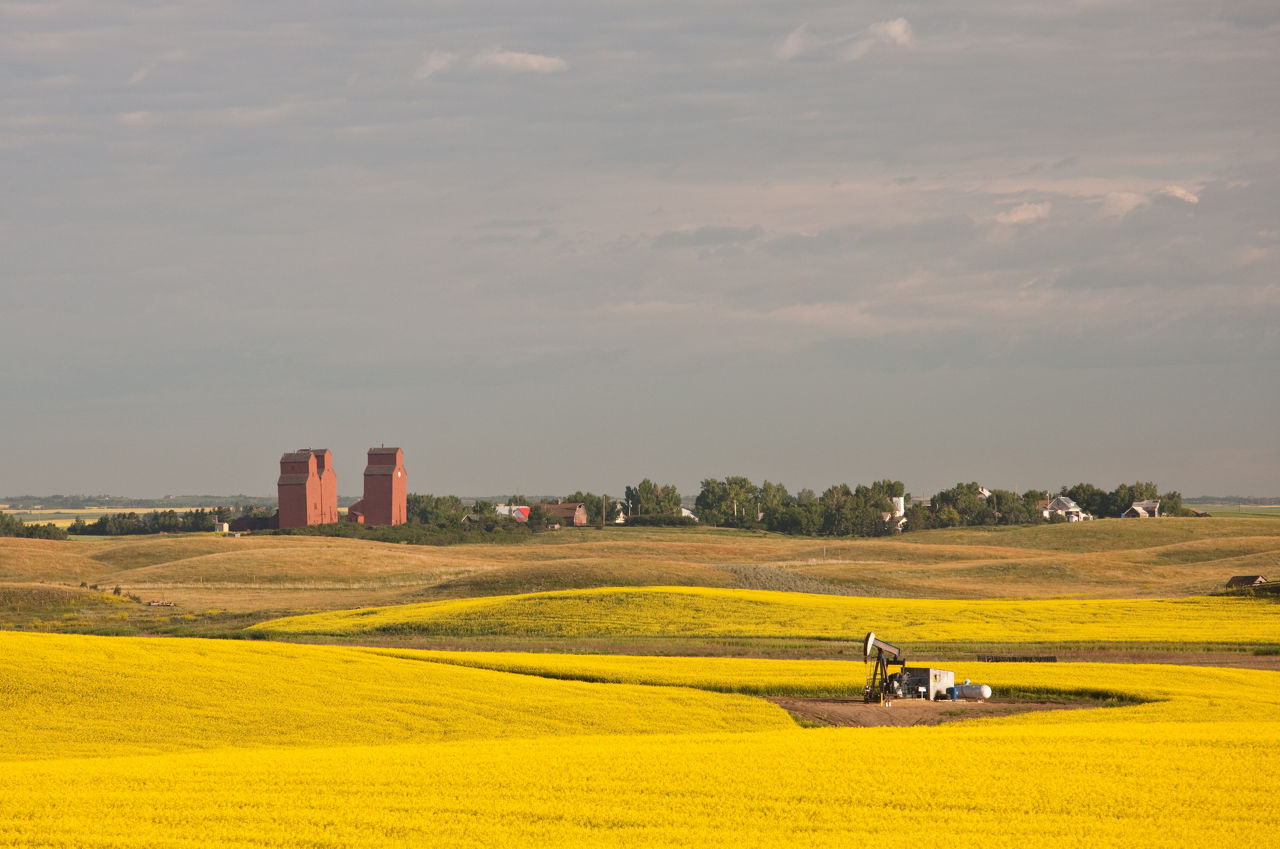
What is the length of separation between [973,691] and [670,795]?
18726mm

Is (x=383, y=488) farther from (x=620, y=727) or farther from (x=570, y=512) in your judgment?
(x=620, y=727)

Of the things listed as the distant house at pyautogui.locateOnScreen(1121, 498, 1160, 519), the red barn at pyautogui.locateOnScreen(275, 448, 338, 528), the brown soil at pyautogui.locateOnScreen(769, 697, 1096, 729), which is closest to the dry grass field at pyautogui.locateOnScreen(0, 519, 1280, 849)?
the brown soil at pyautogui.locateOnScreen(769, 697, 1096, 729)

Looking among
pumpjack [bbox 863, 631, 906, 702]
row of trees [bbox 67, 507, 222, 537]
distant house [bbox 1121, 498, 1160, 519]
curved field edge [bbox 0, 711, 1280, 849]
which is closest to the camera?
curved field edge [bbox 0, 711, 1280, 849]

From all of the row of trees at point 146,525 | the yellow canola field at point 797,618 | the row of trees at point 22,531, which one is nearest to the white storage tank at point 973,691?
the yellow canola field at point 797,618

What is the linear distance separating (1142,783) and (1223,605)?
49860mm

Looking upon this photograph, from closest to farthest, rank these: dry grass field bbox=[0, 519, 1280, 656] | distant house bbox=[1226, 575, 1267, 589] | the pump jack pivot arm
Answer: the pump jack pivot arm → dry grass field bbox=[0, 519, 1280, 656] → distant house bbox=[1226, 575, 1267, 589]

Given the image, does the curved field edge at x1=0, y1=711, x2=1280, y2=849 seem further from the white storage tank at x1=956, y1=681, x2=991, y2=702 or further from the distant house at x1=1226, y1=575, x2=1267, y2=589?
the distant house at x1=1226, y1=575, x2=1267, y2=589

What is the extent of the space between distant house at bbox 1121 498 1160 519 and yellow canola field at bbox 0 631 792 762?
156141mm

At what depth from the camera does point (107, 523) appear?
17175cm

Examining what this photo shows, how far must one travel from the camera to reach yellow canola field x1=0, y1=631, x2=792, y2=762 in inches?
986

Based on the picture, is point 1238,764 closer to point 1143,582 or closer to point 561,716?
point 561,716

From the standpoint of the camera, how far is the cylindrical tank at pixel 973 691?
32625 mm

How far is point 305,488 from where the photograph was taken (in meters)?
149

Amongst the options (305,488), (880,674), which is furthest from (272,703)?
(305,488)
